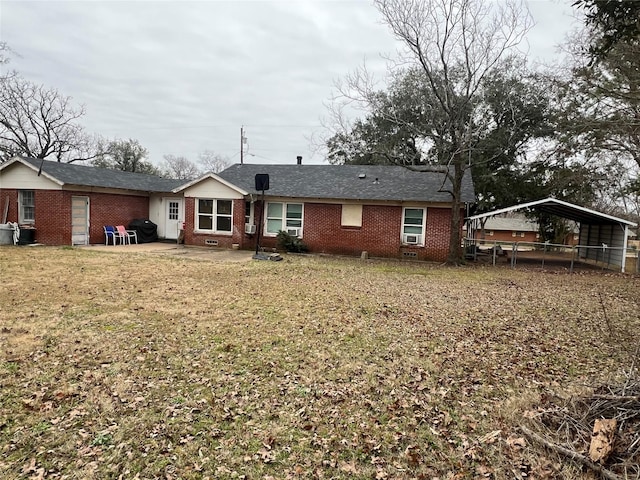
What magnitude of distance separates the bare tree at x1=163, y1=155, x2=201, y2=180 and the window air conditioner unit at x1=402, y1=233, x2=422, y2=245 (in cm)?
4835

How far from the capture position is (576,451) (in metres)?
3.07

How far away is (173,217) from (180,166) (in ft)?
141

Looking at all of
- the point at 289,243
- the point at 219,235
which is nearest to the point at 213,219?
the point at 219,235

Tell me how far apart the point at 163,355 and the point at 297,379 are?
186 centimetres

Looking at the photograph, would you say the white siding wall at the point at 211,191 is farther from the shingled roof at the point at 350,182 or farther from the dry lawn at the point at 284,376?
the dry lawn at the point at 284,376

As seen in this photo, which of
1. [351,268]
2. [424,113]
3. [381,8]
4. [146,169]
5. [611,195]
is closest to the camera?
[351,268]

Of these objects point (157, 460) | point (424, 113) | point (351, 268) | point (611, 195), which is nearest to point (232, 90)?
point (424, 113)

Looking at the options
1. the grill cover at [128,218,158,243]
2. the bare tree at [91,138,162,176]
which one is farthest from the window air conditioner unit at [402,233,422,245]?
the bare tree at [91,138,162,176]

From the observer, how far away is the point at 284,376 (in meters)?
4.55

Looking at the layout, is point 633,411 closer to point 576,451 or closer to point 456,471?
point 576,451

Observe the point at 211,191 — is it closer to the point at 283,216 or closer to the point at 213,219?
the point at 213,219

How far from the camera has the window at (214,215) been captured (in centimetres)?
1755

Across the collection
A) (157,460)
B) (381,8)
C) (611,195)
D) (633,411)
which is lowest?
(157,460)

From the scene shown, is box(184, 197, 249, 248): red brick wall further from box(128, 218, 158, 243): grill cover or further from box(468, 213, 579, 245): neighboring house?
box(468, 213, 579, 245): neighboring house
